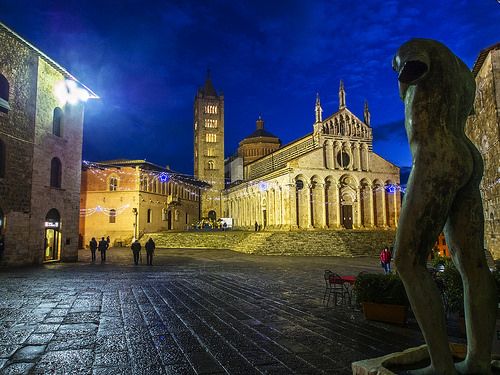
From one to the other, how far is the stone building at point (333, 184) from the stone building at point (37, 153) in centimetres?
2222

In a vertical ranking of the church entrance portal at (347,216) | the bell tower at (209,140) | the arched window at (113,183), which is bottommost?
the church entrance portal at (347,216)

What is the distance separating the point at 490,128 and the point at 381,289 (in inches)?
645

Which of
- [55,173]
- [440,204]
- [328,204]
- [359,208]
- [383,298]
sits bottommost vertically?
[383,298]

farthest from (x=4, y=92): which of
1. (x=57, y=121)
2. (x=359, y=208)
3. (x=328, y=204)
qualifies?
(x=359, y=208)

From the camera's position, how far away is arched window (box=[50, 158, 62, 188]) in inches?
892

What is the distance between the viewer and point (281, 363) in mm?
4703

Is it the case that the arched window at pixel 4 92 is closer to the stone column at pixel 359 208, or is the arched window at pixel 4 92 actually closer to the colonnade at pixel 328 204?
the colonnade at pixel 328 204

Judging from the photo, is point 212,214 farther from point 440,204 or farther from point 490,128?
point 440,204

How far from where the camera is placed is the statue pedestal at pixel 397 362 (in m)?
2.96

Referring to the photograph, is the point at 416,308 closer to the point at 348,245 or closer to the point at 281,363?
the point at 281,363

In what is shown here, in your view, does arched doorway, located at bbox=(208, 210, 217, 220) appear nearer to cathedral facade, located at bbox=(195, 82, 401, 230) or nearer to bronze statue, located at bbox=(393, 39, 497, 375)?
cathedral facade, located at bbox=(195, 82, 401, 230)

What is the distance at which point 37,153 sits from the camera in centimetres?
2091

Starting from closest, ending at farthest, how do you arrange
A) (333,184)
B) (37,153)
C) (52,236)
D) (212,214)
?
(37,153), (52,236), (333,184), (212,214)

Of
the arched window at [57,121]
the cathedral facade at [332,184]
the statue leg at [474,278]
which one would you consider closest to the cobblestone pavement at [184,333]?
the statue leg at [474,278]
